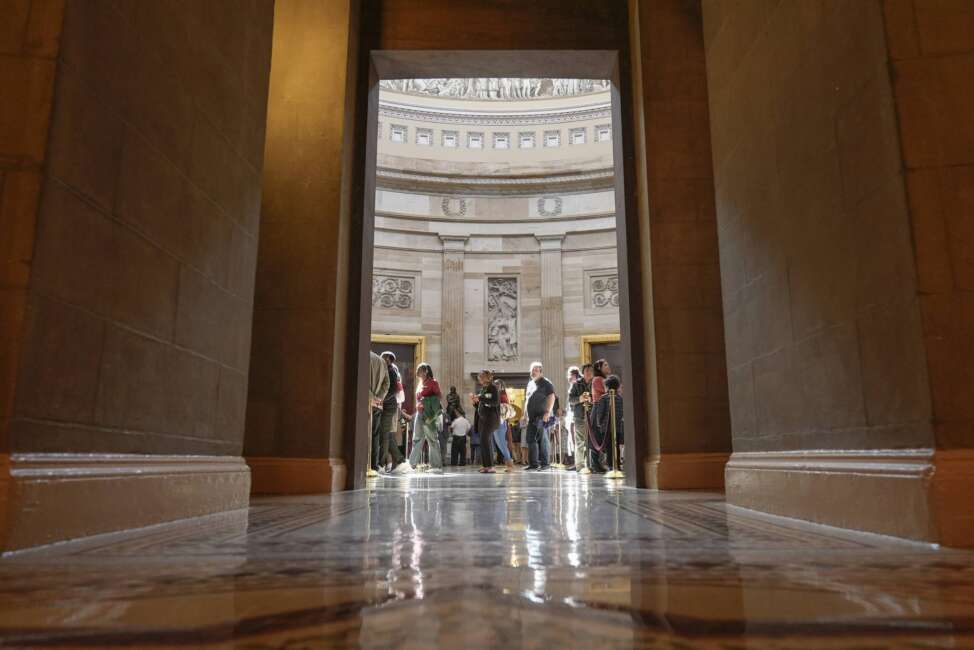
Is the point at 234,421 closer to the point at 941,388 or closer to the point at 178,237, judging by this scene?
the point at 178,237

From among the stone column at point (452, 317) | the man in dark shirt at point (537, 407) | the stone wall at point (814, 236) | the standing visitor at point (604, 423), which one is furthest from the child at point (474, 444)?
the stone wall at point (814, 236)

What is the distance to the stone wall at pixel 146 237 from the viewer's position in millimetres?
1869

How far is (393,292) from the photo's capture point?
19078mm

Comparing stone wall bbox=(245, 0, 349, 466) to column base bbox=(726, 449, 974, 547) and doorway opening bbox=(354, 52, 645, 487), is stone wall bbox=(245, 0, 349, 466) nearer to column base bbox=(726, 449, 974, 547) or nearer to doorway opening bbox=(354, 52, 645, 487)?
column base bbox=(726, 449, 974, 547)

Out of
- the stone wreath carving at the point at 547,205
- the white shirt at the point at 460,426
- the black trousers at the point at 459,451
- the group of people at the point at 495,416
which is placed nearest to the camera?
the group of people at the point at 495,416

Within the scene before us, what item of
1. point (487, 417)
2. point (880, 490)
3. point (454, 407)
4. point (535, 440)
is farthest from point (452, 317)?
point (880, 490)

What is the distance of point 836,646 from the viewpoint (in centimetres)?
82

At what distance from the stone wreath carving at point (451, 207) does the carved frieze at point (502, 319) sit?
87.3 inches

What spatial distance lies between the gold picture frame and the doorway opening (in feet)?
0.11

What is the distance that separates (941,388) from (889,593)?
0.91 m

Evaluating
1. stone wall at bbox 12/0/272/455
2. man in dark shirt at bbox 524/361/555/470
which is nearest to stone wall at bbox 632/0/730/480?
stone wall at bbox 12/0/272/455

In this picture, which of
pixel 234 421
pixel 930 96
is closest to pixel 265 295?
pixel 234 421

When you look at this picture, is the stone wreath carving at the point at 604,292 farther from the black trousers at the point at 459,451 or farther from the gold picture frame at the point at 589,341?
the black trousers at the point at 459,451

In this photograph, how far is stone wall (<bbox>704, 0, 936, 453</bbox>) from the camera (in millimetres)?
2006
